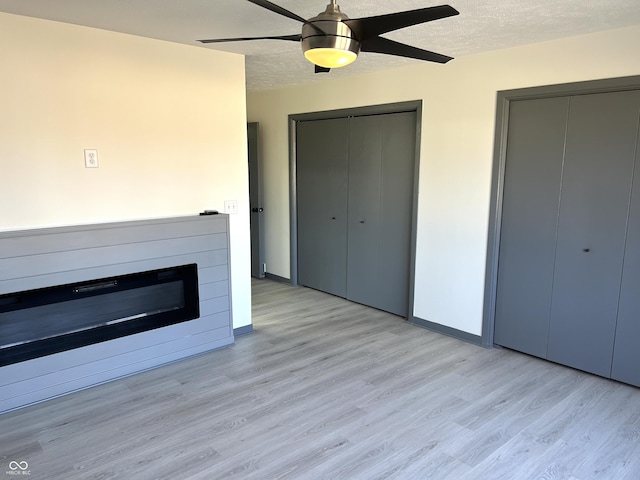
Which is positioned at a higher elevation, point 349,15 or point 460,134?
point 349,15

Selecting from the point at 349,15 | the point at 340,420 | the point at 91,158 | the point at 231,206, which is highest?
the point at 349,15

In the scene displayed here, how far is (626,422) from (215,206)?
3124mm

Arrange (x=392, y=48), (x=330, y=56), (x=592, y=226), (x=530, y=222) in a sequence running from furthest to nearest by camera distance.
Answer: (x=530, y=222) < (x=592, y=226) < (x=392, y=48) < (x=330, y=56)

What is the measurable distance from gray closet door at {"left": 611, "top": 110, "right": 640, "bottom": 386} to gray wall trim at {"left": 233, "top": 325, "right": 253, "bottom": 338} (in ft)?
9.15

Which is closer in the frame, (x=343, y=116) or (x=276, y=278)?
(x=343, y=116)

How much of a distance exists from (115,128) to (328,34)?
191cm

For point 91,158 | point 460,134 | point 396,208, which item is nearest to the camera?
point 91,158

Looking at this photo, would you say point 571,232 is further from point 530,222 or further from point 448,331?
point 448,331

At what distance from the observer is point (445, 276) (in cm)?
390

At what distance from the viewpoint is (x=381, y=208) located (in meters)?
4.47

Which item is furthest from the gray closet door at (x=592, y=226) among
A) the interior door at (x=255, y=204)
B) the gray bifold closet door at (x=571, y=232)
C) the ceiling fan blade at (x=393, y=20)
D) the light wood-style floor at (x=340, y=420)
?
the interior door at (x=255, y=204)

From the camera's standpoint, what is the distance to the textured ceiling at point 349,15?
7.86 feet

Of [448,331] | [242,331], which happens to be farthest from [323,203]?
[448,331]

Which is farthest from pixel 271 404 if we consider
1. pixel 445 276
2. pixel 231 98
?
pixel 231 98
